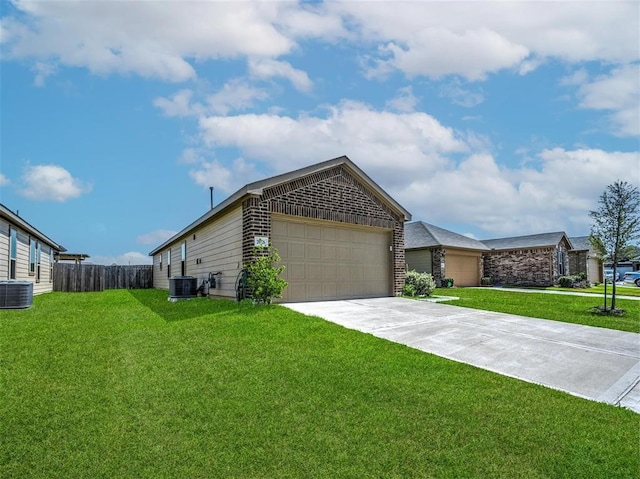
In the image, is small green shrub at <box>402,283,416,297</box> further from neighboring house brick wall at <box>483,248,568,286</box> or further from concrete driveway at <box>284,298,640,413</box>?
neighboring house brick wall at <box>483,248,568,286</box>

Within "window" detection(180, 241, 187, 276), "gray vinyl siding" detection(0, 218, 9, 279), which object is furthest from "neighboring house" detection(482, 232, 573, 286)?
"gray vinyl siding" detection(0, 218, 9, 279)

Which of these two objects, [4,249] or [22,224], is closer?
[4,249]

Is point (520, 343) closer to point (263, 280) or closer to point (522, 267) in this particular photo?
point (263, 280)

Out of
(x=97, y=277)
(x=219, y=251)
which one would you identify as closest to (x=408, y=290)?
(x=219, y=251)

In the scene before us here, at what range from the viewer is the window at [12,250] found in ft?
45.6

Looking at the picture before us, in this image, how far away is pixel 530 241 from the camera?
28047mm

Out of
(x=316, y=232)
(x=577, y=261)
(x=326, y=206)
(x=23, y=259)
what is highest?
(x=326, y=206)

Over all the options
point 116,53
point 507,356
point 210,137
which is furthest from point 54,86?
point 507,356

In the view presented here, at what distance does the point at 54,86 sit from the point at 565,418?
1212 cm

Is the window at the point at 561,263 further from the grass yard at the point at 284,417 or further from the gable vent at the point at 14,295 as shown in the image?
the gable vent at the point at 14,295

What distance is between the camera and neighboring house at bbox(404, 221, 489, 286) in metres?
23.7

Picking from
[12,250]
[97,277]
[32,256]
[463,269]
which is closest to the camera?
[12,250]

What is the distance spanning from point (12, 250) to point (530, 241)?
2976cm

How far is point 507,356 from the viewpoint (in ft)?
20.0
